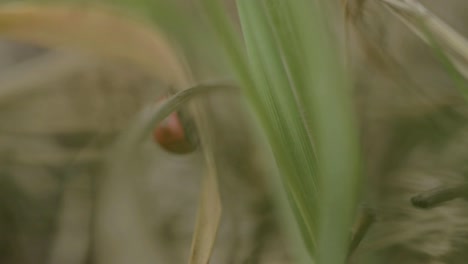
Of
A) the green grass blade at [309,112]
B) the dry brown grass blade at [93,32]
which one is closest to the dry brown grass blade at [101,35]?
the dry brown grass blade at [93,32]

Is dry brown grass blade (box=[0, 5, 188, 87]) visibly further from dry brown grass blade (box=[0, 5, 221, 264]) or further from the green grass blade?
the green grass blade

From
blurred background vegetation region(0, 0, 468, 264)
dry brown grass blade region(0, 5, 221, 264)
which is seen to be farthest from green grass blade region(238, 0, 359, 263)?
dry brown grass blade region(0, 5, 221, 264)

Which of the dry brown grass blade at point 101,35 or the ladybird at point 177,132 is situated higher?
the dry brown grass blade at point 101,35

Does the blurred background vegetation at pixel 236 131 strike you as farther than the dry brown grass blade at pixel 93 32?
No

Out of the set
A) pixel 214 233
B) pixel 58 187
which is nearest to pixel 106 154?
pixel 58 187

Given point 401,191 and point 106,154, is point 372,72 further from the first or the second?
point 106,154

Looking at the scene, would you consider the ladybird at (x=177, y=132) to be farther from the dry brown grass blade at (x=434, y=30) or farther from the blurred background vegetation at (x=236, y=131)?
the dry brown grass blade at (x=434, y=30)

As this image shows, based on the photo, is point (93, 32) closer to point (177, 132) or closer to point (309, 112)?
point (177, 132)
